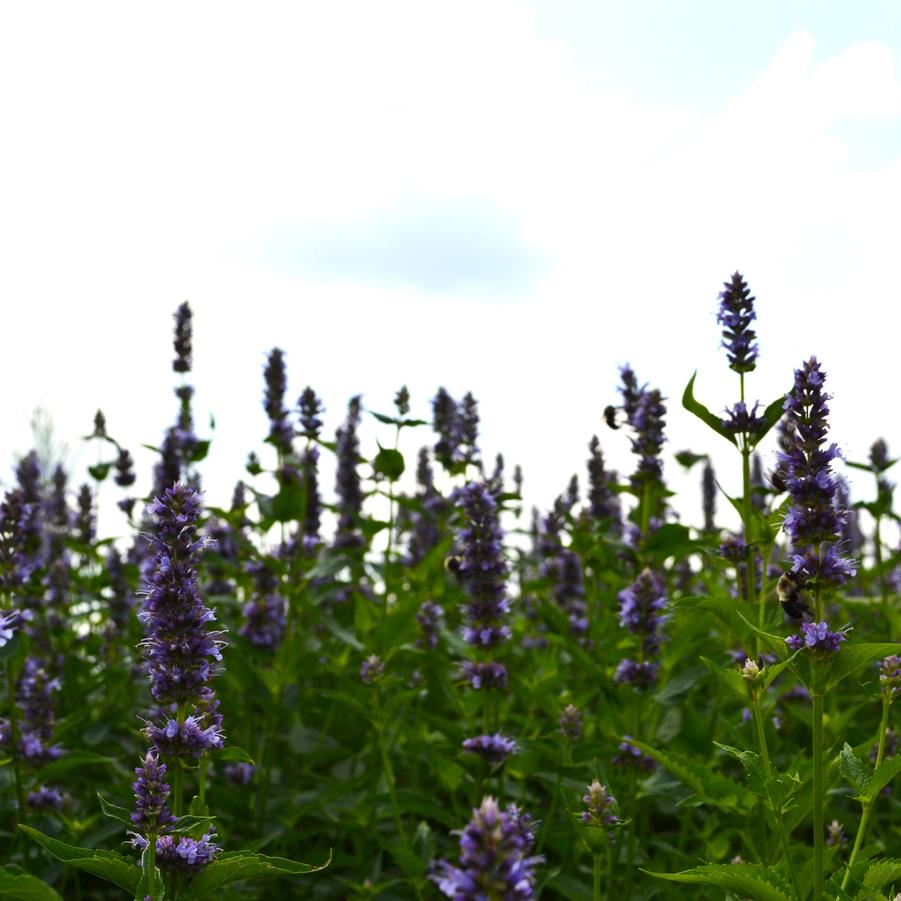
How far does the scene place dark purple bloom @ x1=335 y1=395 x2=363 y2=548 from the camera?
344 inches

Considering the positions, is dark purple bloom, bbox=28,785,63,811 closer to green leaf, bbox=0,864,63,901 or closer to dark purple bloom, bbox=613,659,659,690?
dark purple bloom, bbox=613,659,659,690

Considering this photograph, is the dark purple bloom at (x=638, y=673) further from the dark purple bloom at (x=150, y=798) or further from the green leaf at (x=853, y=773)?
the dark purple bloom at (x=150, y=798)

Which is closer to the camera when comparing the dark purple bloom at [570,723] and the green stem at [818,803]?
the green stem at [818,803]

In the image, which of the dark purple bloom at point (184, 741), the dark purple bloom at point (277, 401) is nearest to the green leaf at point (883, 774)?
the dark purple bloom at point (184, 741)

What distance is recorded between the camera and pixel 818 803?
10.2 feet

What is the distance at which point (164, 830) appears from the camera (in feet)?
8.81

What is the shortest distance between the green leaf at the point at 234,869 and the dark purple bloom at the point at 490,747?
6.38ft

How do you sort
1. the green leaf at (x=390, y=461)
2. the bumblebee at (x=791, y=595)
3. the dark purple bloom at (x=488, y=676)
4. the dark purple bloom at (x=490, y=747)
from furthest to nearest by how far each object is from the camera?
the green leaf at (x=390, y=461) < the dark purple bloom at (x=488, y=676) < the dark purple bloom at (x=490, y=747) < the bumblebee at (x=791, y=595)

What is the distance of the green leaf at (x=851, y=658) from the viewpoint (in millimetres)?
2986

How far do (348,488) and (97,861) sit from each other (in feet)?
21.2

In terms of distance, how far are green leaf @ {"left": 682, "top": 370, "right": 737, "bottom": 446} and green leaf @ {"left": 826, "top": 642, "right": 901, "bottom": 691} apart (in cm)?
112

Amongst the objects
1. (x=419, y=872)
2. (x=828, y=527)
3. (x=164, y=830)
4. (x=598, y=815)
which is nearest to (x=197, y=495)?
(x=164, y=830)

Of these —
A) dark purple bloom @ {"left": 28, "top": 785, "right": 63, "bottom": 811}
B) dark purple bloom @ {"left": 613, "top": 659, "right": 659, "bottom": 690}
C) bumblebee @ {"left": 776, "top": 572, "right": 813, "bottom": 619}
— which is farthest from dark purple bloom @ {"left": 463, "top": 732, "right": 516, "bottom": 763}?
dark purple bloom @ {"left": 28, "top": 785, "right": 63, "bottom": 811}

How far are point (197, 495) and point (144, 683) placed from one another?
476 centimetres
